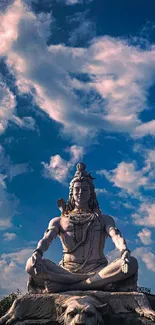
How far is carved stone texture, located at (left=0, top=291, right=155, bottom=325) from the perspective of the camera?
793 centimetres

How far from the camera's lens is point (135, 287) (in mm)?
9172

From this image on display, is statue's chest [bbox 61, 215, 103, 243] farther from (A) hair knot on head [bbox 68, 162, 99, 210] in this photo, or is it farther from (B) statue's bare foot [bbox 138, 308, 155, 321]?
(B) statue's bare foot [bbox 138, 308, 155, 321]

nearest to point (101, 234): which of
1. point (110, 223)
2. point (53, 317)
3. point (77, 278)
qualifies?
point (110, 223)

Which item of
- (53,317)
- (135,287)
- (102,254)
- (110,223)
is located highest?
(110,223)

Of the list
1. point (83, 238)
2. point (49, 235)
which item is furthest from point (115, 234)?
point (49, 235)

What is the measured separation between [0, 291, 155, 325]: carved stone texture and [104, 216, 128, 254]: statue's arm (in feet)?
3.93

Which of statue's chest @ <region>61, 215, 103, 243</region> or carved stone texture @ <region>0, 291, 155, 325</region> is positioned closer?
carved stone texture @ <region>0, 291, 155, 325</region>

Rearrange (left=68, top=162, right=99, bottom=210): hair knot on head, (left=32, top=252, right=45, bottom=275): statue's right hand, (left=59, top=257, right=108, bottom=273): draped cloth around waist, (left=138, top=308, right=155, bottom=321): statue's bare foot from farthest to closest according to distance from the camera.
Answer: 1. (left=68, top=162, right=99, bottom=210): hair knot on head
2. (left=59, top=257, right=108, bottom=273): draped cloth around waist
3. (left=32, top=252, right=45, bottom=275): statue's right hand
4. (left=138, top=308, right=155, bottom=321): statue's bare foot

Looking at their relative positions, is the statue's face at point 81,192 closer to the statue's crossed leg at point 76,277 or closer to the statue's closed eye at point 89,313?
the statue's crossed leg at point 76,277

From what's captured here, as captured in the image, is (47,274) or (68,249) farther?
(68,249)

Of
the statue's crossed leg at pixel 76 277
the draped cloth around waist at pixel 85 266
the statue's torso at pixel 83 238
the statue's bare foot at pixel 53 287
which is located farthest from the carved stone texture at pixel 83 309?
the statue's torso at pixel 83 238

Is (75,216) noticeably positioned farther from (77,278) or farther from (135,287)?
(135,287)

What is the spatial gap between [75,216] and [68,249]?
912 millimetres

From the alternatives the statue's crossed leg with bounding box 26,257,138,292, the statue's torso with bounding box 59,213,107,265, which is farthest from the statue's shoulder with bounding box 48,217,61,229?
the statue's crossed leg with bounding box 26,257,138,292
